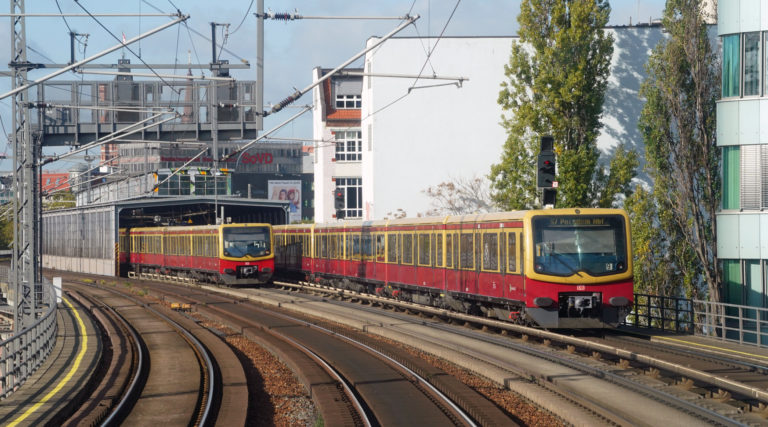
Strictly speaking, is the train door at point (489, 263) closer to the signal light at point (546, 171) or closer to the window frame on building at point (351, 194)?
the signal light at point (546, 171)

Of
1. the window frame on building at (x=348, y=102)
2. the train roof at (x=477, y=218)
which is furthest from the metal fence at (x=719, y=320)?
the window frame on building at (x=348, y=102)

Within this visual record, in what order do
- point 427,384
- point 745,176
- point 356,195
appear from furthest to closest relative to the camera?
point 356,195 < point 745,176 < point 427,384

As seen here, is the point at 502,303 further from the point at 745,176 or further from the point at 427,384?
the point at 745,176

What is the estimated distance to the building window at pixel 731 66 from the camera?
27.3 m

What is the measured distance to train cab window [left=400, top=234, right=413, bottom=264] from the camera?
29.8 m

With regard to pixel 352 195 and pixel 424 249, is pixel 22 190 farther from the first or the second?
pixel 352 195

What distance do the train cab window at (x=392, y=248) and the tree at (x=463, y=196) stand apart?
64.8 ft

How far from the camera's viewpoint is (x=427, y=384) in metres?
15.0

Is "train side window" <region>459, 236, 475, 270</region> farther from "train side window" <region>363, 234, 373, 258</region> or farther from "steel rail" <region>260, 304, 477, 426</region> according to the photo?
"train side window" <region>363, 234, 373, 258</region>

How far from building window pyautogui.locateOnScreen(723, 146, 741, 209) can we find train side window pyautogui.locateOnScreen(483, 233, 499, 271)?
28.7ft

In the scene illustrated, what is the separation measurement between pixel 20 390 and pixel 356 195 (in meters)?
56.3

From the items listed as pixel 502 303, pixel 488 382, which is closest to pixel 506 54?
Answer: pixel 502 303

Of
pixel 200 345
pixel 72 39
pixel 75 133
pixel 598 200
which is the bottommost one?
pixel 200 345

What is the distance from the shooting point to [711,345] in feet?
62.7
